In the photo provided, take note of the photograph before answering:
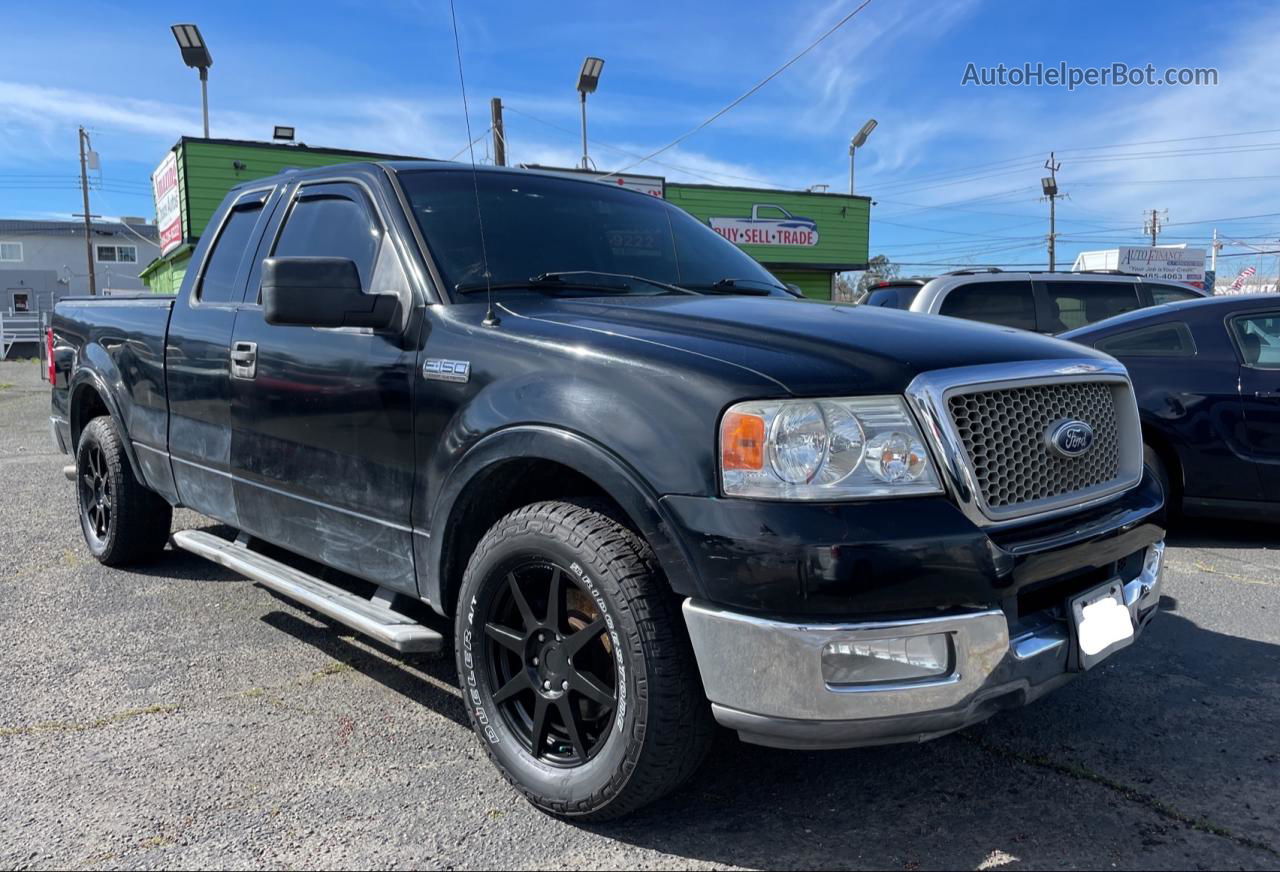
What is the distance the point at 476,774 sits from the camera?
9.70 feet

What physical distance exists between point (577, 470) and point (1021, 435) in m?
1.14

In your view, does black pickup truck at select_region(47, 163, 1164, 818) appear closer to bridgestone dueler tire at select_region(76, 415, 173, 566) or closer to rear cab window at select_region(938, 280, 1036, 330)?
bridgestone dueler tire at select_region(76, 415, 173, 566)

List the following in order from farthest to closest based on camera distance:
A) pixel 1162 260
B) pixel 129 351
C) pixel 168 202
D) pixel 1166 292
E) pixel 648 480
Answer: pixel 1162 260
pixel 168 202
pixel 1166 292
pixel 129 351
pixel 648 480

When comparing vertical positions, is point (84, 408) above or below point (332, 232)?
below

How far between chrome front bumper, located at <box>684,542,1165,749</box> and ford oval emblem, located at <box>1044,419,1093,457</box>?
21.9 inches

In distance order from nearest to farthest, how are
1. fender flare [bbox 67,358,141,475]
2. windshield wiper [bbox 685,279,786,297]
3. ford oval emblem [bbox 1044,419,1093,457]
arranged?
ford oval emblem [bbox 1044,419,1093,457] < windshield wiper [bbox 685,279,786,297] < fender flare [bbox 67,358,141,475]

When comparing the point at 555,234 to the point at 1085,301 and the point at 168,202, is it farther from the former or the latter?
the point at 168,202

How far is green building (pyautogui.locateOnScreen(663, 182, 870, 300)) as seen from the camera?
23.0 metres

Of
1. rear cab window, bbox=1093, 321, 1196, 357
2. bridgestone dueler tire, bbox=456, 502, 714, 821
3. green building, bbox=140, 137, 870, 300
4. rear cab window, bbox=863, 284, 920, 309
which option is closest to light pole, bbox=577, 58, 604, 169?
green building, bbox=140, 137, 870, 300

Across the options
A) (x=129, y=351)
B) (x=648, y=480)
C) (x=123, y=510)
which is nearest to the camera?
(x=648, y=480)

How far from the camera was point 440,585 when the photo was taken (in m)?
3.02

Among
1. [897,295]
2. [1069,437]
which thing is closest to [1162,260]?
[897,295]

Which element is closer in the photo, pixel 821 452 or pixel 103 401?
pixel 821 452

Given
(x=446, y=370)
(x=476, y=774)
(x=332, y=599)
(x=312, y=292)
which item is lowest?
(x=476, y=774)
